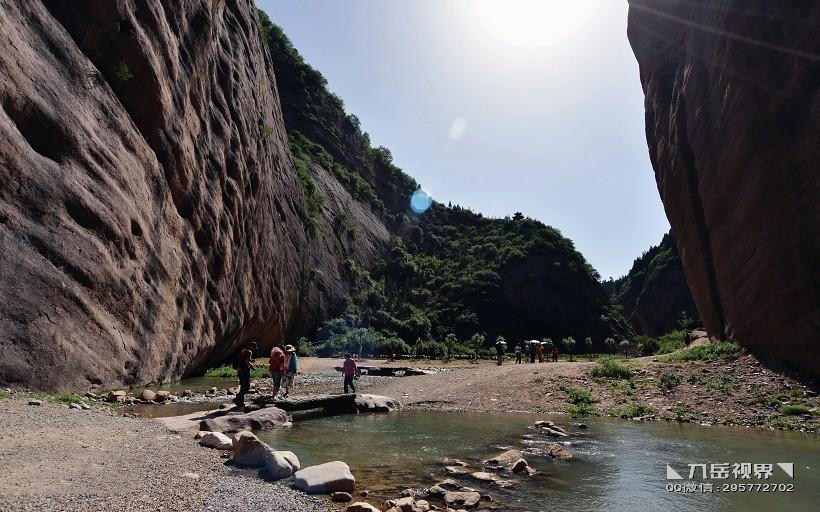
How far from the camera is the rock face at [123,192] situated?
14422 mm

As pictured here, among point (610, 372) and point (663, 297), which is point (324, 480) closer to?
point (610, 372)

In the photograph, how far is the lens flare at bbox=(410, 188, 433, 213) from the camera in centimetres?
12079

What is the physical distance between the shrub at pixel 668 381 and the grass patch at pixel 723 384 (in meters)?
1.10

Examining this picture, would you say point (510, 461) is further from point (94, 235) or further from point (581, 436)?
point (94, 235)

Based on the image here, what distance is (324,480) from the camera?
7.83m

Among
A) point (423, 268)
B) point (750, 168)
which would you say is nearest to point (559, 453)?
point (750, 168)

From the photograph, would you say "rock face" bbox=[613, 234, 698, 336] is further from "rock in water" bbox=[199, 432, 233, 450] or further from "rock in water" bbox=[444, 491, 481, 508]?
"rock in water" bbox=[199, 432, 233, 450]

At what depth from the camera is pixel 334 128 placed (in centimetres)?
9562

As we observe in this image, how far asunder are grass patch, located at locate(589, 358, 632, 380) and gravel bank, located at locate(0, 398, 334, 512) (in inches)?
702

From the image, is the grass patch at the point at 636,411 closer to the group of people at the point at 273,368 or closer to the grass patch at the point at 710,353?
the grass patch at the point at 710,353

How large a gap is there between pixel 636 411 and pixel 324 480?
13473 millimetres

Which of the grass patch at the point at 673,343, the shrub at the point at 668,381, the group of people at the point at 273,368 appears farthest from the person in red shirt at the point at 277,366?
the grass patch at the point at 673,343

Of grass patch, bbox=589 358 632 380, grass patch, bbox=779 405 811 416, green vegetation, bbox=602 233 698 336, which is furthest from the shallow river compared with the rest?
green vegetation, bbox=602 233 698 336

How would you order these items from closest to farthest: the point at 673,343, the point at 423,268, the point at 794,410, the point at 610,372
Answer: the point at 794,410
the point at 610,372
the point at 673,343
the point at 423,268
